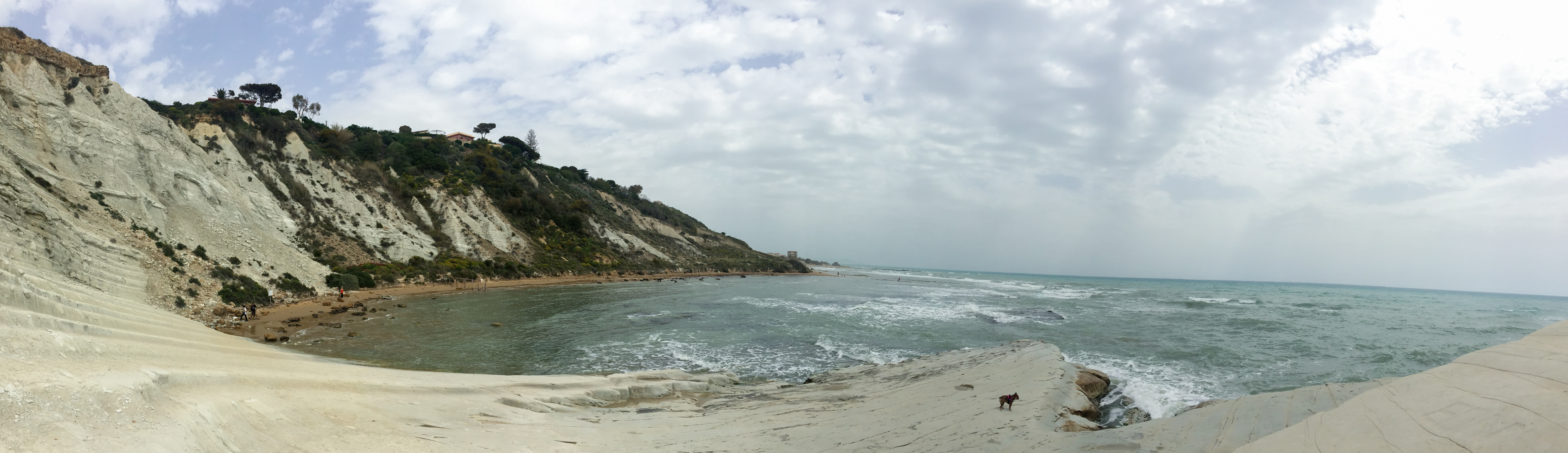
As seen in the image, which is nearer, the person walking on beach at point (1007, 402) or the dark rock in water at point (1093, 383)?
the person walking on beach at point (1007, 402)

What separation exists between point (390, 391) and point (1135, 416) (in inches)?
480

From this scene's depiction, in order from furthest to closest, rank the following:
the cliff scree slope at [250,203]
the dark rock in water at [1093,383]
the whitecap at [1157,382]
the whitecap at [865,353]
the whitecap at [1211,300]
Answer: the whitecap at [1211,300] < the cliff scree slope at [250,203] < the whitecap at [865,353] < the whitecap at [1157,382] < the dark rock in water at [1093,383]

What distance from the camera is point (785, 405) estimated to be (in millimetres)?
9766

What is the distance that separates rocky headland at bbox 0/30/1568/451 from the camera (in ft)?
14.7

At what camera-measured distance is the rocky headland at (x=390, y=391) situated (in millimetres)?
4492

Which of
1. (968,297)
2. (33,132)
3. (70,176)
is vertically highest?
(33,132)

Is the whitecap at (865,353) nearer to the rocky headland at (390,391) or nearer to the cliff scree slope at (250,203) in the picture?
the rocky headland at (390,391)

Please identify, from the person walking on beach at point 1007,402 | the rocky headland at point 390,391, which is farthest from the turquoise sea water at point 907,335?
the person walking on beach at point 1007,402

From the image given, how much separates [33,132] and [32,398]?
2430cm

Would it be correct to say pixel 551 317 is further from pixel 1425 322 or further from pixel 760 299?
pixel 1425 322

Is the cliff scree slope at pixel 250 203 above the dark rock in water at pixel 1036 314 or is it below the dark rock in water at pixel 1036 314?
above

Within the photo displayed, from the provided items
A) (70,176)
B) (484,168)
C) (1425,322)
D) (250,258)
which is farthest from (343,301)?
(1425,322)

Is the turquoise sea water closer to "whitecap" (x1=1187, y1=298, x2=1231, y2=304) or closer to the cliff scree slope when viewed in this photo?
"whitecap" (x1=1187, y1=298, x2=1231, y2=304)

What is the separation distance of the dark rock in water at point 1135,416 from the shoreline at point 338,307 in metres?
14.4
